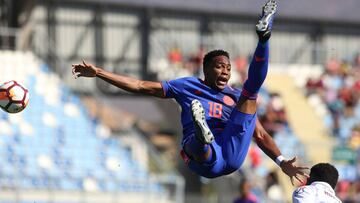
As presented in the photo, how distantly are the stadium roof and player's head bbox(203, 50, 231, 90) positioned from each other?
19.2 meters

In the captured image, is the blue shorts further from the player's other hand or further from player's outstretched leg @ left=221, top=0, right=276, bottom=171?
the player's other hand

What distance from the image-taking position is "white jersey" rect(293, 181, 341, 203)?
336 inches

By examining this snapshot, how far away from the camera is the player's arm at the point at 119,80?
31.1 feet

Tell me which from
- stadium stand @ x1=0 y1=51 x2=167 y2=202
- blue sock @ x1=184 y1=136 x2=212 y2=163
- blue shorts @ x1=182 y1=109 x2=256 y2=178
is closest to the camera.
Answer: blue sock @ x1=184 y1=136 x2=212 y2=163

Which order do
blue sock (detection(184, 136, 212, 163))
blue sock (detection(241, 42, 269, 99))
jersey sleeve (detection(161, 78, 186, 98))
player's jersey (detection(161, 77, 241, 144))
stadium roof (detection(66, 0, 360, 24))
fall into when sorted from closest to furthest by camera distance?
blue sock (detection(241, 42, 269, 99)) < blue sock (detection(184, 136, 212, 163)) < jersey sleeve (detection(161, 78, 186, 98)) < player's jersey (detection(161, 77, 241, 144)) < stadium roof (detection(66, 0, 360, 24))

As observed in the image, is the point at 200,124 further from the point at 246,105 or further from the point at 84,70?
the point at 84,70

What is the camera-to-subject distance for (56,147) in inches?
824

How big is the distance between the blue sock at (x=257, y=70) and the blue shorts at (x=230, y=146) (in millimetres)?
309

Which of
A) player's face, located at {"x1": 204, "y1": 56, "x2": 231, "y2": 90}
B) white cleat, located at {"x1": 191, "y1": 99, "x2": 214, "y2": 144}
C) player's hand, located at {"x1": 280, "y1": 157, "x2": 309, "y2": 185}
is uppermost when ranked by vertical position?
player's face, located at {"x1": 204, "y1": 56, "x2": 231, "y2": 90}

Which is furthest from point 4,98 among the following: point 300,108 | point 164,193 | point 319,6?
point 319,6

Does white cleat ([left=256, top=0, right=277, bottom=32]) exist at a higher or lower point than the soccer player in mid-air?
higher

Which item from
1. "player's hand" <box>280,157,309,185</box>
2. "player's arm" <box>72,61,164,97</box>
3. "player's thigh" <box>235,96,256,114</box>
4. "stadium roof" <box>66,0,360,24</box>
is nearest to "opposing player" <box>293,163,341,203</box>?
"player's hand" <box>280,157,309,185</box>

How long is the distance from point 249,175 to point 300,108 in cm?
601

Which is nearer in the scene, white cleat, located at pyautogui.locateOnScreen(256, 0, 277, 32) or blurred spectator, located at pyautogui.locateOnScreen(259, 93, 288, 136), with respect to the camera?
white cleat, located at pyautogui.locateOnScreen(256, 0, 277, 32)
